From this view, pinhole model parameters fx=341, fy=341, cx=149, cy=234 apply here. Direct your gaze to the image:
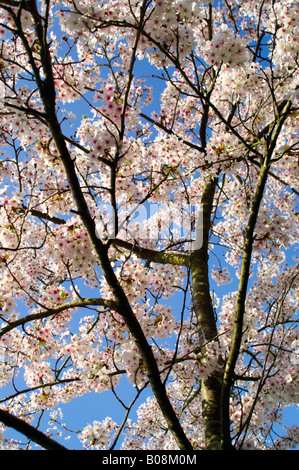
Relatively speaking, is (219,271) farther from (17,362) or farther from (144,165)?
(17,362)

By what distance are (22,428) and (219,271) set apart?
19.2 ft

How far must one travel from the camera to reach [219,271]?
280 inches

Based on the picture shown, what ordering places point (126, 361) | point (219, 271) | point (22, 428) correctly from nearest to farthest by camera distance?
point (22, 428) → point (126, 361) → point (219, 271)

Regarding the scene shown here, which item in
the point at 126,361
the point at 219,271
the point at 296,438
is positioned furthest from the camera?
the point at 219,271

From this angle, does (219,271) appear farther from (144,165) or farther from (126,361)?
(126,361)

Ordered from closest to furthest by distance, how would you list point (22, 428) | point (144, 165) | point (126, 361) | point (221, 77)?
point (22, 428) → point (126, 361) → point (221, 77) → point (144, 165)
